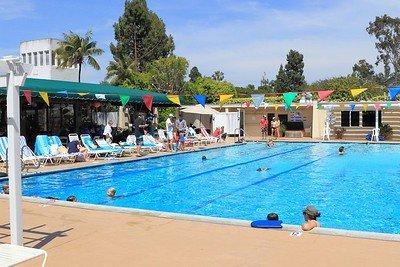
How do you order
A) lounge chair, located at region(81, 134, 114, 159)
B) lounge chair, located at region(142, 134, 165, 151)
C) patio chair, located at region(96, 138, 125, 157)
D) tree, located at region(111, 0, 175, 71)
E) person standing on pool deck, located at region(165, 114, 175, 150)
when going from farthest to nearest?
tree, located at region(111, 0, 175, 71)
person standing on pool deck, located at region(165, 114, 175, 150)
lounge chair, located at region(142, 134, 165, 151)
patio chair, located at region(96, 138, 125, 157)
lounge chair, located at region(81, 134, 114, 159)

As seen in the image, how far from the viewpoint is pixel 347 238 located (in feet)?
18.2

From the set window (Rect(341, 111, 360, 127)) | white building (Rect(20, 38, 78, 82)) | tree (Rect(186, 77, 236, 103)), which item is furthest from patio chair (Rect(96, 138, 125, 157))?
tree (Rect(186, 77, 236, 103))

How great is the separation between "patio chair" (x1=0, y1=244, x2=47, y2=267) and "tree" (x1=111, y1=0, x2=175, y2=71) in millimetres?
44755

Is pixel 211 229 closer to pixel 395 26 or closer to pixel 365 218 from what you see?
pixel 365 218

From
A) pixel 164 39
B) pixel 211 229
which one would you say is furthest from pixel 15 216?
pixel 164 39

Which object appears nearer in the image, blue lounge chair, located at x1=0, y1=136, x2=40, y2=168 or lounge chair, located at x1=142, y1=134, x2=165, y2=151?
blue lounge chair, located at x1=0, y1=136, x2=40, y2=168

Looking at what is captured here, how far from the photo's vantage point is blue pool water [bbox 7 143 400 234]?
9305 millimetres

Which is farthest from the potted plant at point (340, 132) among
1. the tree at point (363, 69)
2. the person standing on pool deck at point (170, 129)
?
the tree at point (363, 69)

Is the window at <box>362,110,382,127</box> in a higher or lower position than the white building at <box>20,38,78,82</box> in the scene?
lower

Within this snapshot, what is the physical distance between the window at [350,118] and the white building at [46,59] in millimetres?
24578

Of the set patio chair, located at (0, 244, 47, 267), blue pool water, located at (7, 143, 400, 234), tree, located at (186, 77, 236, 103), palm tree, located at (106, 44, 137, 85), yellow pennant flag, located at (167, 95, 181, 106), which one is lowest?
blue pool water, located at (7, 143, 400, 234)

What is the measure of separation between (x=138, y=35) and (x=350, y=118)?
26350 mm

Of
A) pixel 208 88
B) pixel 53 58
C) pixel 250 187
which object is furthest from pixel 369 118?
pixel 53 58

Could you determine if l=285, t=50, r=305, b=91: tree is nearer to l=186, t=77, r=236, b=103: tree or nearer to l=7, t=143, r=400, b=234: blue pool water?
l=186, t=77, r=236, b=103: tree
